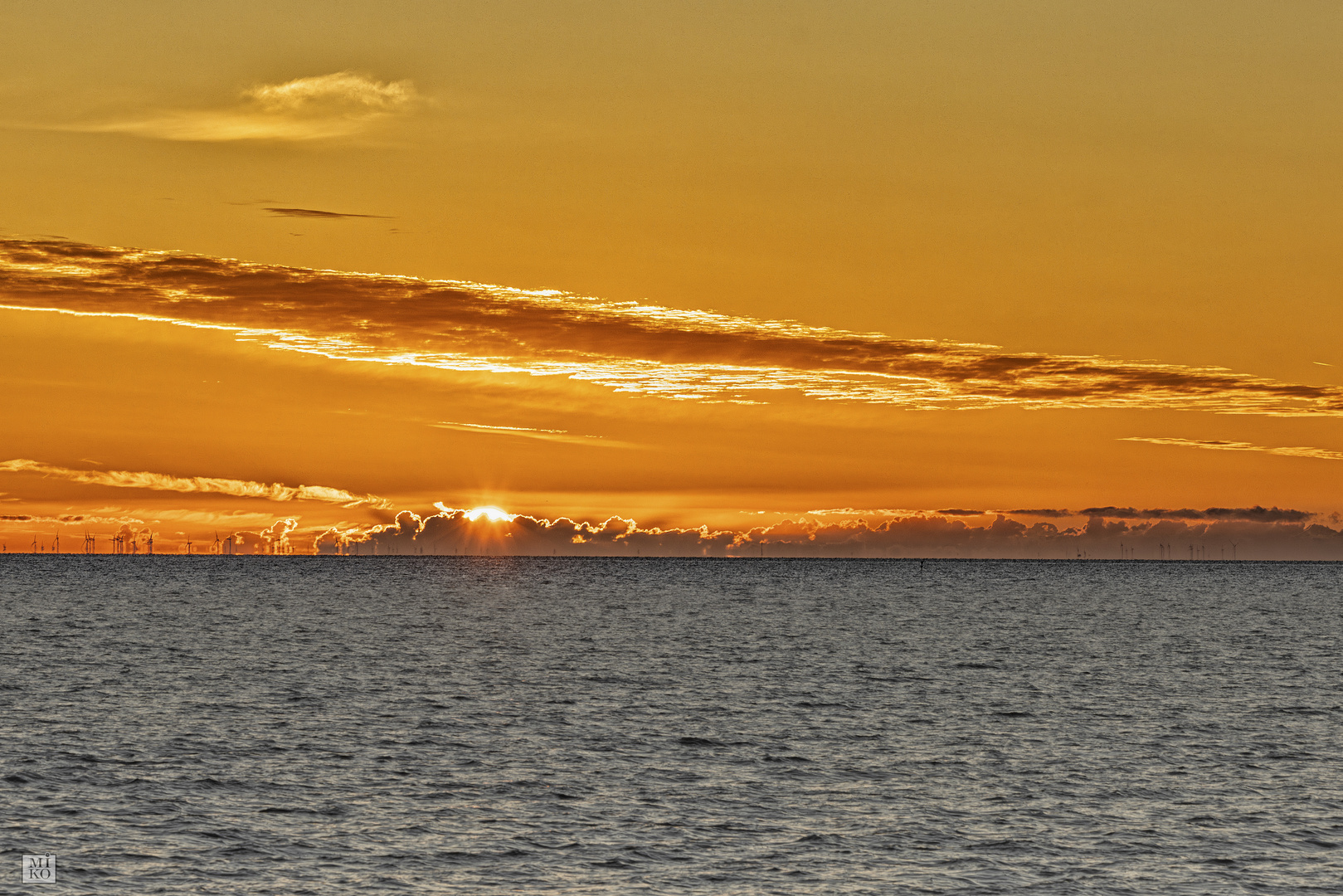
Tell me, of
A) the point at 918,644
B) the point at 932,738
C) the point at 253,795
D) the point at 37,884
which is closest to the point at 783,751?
the point at 932,738

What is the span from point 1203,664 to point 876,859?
80.8m

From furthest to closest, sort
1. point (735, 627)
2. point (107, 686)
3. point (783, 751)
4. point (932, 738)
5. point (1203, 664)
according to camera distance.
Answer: point (735, 627)
point (1203, 664)
point (107, 686)
point (932, 738)
point (783, 751)

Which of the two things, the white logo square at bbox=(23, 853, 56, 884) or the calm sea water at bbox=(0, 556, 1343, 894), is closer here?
the white logo square at bbox=(23, 853, 56, 884)

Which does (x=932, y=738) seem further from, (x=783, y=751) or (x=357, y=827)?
(x=357, y=827)

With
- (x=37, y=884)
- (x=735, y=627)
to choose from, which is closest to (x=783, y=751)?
Answer: (x=37, y=884)

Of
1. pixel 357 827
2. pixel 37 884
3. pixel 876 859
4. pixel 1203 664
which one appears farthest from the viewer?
pixel 1203 664

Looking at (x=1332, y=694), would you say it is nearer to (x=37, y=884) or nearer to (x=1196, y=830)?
(x=1196, y=830)

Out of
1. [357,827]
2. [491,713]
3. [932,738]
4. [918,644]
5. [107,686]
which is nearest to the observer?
[357,827]

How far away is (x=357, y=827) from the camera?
46406mm

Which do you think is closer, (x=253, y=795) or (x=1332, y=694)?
(x=253, y=795)

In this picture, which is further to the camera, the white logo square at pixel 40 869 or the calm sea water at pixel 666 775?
the calm sea water at pixel 666 775

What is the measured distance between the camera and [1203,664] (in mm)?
113812

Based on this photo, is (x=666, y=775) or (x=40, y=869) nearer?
(x=40, y=869)

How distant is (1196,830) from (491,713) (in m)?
40.5
